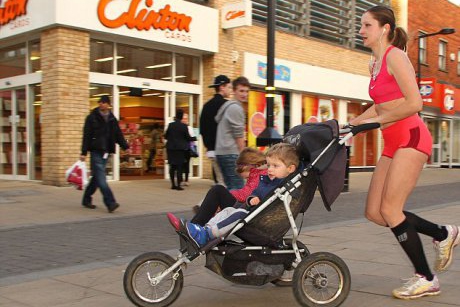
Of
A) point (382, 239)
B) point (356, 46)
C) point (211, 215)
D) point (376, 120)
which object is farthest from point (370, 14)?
point (356, 46)

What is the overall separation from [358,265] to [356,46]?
16.9 meters

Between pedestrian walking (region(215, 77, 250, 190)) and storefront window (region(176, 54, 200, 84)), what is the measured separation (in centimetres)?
865

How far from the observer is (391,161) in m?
3.82

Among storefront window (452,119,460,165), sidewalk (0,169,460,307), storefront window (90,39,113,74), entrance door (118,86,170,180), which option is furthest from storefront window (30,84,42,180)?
storefront window (452,119,460,165)

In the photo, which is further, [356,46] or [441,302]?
[356,46]

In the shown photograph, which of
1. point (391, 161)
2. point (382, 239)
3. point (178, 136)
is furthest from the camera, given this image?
point (178, 136)

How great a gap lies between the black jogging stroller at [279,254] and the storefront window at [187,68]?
432 inches

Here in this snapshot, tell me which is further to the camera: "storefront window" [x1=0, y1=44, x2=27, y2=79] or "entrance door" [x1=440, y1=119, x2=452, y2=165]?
"entrance door" [x1=440, y1=119, x2=452, y2=165]

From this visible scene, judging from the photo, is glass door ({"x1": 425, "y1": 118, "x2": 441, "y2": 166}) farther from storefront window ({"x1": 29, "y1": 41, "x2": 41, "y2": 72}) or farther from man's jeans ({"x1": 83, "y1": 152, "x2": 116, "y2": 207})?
man's jeans ({"x1": 83, "y1": 152, "x2": 116, "y2": 207})

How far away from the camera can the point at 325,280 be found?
348 cm

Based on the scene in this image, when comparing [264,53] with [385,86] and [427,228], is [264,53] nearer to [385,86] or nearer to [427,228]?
[385,86]

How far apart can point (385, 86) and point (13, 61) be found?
37.8 feet

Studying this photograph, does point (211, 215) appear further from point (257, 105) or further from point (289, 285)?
point (257, 105)

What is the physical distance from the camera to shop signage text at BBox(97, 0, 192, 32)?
11.8m
